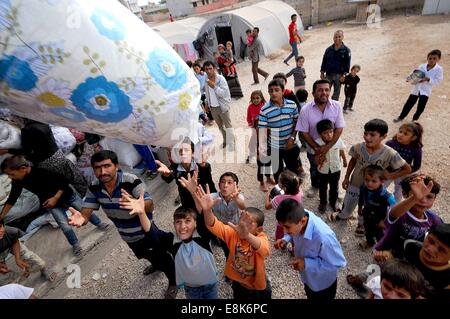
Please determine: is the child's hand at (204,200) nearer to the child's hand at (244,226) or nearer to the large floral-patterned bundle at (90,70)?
the child's hand at (244,226)

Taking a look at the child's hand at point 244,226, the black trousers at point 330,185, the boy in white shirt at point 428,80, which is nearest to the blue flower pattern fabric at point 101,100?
the child's hand at point 244,226

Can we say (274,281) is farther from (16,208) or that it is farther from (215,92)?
(16,208)

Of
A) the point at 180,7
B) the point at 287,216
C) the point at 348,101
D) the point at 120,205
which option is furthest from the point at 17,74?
the point at 180,7

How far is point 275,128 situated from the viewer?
326 cm

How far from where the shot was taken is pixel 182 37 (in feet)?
38.9

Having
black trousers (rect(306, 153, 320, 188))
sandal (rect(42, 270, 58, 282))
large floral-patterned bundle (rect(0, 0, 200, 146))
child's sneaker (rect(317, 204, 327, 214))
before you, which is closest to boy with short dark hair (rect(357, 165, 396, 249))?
child's sneaker (rect(317, 204, 327, 214))

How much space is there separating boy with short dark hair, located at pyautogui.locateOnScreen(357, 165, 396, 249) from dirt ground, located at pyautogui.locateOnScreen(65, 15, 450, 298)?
0.32 m

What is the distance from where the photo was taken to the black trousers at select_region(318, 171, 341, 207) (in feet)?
9.87

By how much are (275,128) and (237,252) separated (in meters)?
1.82

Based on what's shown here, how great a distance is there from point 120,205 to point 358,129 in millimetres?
4780

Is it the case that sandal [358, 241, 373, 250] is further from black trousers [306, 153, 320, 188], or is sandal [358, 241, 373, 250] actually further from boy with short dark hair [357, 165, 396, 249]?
black trousers [306, 153, 320, 188]

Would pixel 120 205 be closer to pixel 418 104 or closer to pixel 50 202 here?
pixel 50 202

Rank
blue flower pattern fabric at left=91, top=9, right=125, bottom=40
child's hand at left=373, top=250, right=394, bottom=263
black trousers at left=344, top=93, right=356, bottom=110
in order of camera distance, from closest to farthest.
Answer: blue flower pattern fabric at left=91, top=9, right=125, bottom=40, child's hand at left=373, top=250, right=394, bottom=263, black trousers at left=344, top=93, right=356, bottom=110

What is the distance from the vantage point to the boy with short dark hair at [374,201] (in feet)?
7.52
